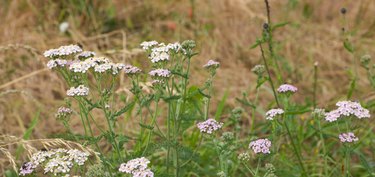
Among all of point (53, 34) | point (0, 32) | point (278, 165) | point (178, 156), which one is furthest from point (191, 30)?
point (178, 156)

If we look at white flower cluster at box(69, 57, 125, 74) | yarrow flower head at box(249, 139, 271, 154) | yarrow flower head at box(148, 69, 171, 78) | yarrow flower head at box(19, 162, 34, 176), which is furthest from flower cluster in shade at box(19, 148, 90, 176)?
yarrow flower head at box(249, 139, 271, 154)

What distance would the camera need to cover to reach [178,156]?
2.79 meters

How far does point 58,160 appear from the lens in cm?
222

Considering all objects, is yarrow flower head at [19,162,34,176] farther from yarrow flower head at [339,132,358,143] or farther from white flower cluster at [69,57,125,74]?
yarrow flower head at [339,132,358,143]

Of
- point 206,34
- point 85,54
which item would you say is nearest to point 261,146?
point 85,54

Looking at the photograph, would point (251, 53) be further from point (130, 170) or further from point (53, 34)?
point (130, 170)

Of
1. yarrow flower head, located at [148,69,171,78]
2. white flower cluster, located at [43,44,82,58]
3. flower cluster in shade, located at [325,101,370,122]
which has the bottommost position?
flower cluster in shade, located at [325,101,370,122]

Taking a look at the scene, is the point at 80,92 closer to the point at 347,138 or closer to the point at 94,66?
the point at 94,66

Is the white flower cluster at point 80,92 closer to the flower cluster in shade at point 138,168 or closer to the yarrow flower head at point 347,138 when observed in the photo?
the flower cluster in shade at point 138,168

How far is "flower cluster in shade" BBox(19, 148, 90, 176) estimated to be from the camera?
2.20 m

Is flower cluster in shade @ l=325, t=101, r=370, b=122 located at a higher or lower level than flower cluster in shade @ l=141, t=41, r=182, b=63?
lower

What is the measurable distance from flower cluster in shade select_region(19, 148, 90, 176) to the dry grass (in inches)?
86.7

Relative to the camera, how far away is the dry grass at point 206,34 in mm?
4762

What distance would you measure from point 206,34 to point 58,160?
320 centimetres
